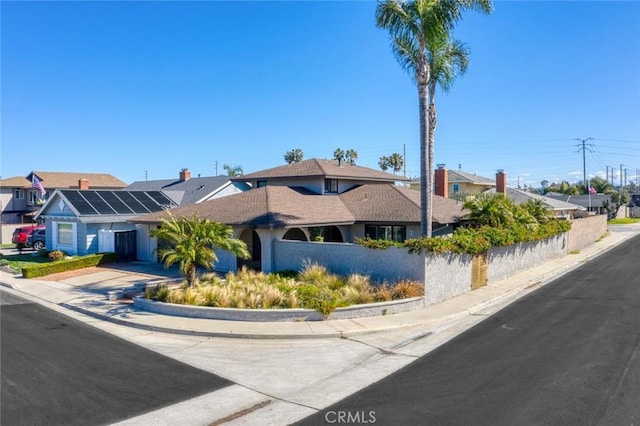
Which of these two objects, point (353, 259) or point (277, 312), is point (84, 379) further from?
point (353, 259)

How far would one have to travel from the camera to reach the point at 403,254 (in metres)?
17.7

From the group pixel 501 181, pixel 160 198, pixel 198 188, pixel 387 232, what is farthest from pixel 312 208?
pixel 501 181

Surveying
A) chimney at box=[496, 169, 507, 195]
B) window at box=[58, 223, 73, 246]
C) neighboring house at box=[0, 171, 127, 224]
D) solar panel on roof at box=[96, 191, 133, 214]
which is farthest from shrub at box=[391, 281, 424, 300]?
neighboring house at box=[0, 171, 127, 224]

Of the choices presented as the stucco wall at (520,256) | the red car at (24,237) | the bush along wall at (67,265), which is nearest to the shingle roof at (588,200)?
the stucco wall at (520,256)

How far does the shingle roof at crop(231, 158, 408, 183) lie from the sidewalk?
1058cm

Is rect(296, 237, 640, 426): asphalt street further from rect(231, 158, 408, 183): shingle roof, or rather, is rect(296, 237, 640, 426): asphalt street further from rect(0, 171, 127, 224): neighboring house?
rect(0, 171, 127, 224): neighboring house

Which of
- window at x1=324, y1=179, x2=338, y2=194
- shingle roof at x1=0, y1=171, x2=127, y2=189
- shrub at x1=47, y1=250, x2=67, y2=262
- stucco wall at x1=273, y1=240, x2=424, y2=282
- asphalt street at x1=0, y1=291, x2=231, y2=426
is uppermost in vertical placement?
shingle roof at x1=0, y1=171, x2=127, y2=189

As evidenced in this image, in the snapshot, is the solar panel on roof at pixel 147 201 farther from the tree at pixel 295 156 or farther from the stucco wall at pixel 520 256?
the tree at pixel 295 156

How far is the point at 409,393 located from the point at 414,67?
15.3m

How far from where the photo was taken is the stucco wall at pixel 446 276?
17.4m

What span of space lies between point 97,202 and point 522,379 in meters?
28.9

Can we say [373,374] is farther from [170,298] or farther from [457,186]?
A: [457,186]

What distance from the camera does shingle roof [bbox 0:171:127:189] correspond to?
56.8 metres

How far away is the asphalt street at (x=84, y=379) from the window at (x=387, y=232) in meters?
15.9
